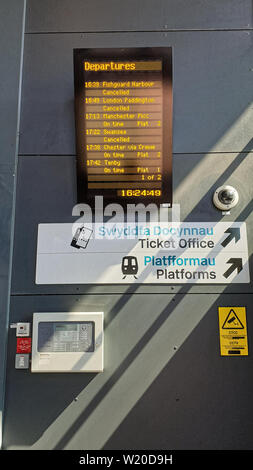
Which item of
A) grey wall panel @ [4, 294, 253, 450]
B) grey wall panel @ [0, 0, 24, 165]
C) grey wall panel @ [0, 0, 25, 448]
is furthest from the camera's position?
grey wall panel @ [0, 0, 24, 165]

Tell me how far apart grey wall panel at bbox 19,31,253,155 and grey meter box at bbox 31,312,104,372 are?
4.08 feet

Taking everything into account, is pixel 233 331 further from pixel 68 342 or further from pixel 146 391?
pixel 68 342

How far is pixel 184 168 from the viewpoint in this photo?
10.0 feet

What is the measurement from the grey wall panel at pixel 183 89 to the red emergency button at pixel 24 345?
1387mm

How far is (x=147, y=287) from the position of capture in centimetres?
288

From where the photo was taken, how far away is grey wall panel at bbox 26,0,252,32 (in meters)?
3.24

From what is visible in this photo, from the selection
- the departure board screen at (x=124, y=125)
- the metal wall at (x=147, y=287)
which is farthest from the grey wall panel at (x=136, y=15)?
the departure board screen at (x=124, y=125)

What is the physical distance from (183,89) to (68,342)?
2.07 m

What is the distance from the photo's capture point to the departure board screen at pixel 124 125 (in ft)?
9.48

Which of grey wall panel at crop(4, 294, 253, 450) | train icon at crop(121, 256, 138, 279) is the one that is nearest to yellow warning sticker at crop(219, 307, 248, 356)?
grey wall panel at crop(4, 294, 253, 450)

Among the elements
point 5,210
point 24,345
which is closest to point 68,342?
point 24,345

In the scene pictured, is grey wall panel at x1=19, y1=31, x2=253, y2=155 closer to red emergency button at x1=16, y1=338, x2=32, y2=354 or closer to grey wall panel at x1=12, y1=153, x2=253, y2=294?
grey wall panel at x1=12, y1=153, x2=253, y2=294

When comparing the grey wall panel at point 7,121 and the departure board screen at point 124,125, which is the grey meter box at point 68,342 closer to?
the grey wall panel at point 7,121
